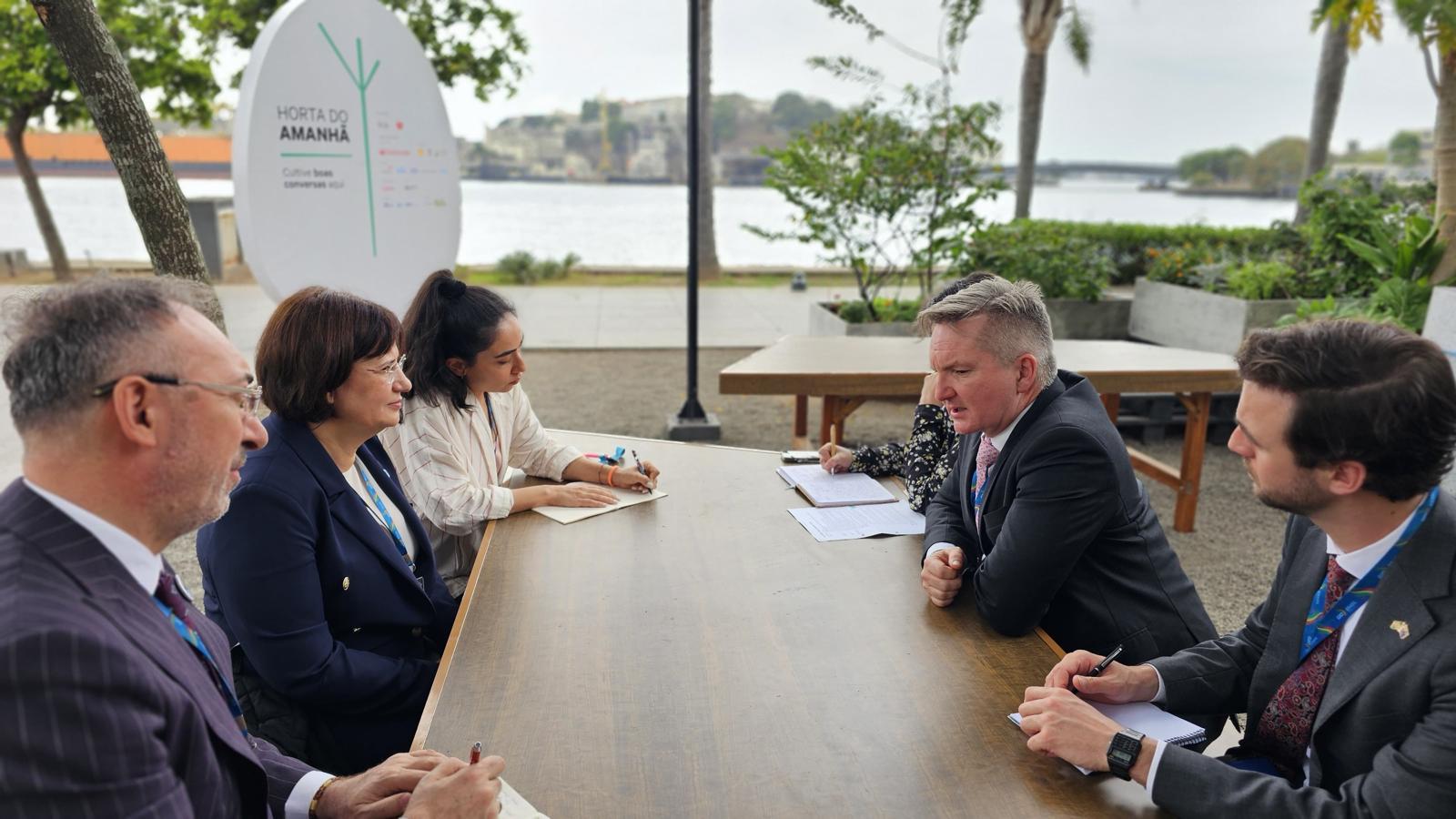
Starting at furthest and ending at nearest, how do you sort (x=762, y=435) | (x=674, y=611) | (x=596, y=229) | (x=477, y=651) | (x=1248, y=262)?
(x=596, y=229), (x=1248, y=262), (x=762, y=435), (x=674, y=611), (x=477, y=651)

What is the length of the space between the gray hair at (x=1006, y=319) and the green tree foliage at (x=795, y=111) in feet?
21.3

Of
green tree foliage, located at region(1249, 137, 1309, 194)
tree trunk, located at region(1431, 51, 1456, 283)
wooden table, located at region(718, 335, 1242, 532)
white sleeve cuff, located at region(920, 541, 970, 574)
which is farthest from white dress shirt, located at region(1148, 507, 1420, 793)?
green tree foliage, located at region(1249, 137, 1309, 194)

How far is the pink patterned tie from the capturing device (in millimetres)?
2279

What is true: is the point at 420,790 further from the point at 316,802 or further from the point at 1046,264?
the point at 1046,264

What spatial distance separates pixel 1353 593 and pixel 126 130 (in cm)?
400

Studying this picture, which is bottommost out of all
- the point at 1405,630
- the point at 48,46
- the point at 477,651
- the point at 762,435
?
the point at 762,435

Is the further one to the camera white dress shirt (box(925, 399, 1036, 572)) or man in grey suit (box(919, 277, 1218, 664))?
white dress shirt (box(925, 399, 1036, 572))

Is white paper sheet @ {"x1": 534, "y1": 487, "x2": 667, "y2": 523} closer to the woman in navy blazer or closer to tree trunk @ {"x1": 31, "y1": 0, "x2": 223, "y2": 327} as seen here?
the woman in navy blazer

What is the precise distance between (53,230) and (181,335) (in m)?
13.4

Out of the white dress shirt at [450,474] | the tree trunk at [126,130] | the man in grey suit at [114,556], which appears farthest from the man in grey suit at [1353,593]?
the tree trunk at [126,130]

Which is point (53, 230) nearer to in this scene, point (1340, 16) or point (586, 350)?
point (586, 350)

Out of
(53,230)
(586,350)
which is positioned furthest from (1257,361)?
(53,230)

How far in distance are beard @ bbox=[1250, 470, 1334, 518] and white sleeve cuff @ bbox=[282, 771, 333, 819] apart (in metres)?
1.59

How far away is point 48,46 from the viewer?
9.52 m
